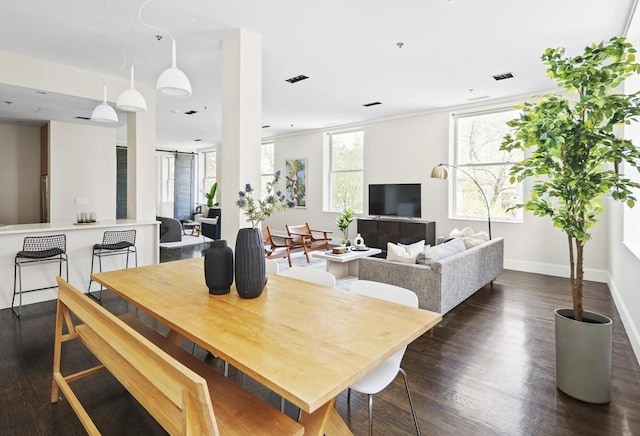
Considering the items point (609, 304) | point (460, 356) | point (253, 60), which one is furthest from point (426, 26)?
point (609, 304)

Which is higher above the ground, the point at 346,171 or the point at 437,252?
the point at 346,171

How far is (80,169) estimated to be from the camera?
21.1 ft

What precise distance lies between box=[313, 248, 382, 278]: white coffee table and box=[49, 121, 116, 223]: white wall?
4518 mm

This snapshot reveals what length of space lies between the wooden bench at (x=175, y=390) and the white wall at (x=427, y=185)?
570cm

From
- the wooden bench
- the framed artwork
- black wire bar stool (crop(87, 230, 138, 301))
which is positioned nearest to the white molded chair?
the wooden bench

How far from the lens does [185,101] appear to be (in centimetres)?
609

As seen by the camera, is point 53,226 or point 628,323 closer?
point 628,323

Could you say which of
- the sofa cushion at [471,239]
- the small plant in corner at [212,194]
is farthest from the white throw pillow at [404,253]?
the small plant in corner at [212,194]

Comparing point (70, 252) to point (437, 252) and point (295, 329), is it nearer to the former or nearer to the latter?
point (295, 329)

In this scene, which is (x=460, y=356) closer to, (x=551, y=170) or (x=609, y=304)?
(x=551, y=170)

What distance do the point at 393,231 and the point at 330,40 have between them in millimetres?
3976

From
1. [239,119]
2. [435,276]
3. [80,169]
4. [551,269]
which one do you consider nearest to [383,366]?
[435,276]

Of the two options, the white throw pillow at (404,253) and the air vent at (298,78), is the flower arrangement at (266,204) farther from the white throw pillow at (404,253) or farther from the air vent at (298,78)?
the air vent at (298,78)

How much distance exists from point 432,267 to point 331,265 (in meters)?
2.19
